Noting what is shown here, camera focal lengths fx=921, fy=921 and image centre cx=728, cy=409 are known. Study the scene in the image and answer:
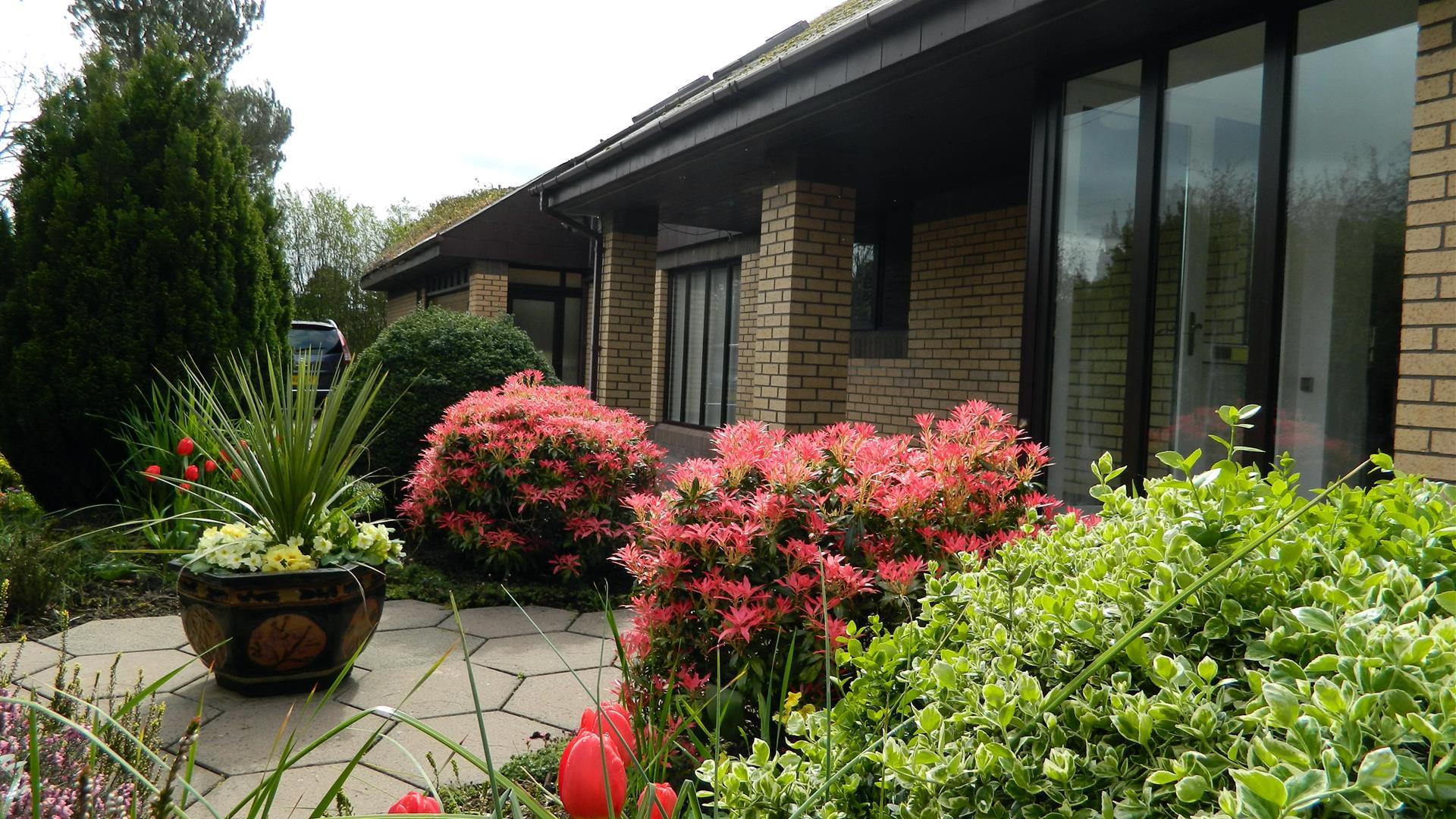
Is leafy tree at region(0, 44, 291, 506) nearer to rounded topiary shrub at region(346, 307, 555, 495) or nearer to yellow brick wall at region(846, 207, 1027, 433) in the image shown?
rounded topiary shrub at region(346, 307, 555, 495)

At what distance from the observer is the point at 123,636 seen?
4.29 metres

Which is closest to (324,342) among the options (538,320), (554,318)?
(538,320)

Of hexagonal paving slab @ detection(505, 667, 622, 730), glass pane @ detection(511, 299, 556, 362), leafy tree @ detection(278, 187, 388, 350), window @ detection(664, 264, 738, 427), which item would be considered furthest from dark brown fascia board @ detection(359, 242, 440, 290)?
hexagonal paving slab @ detection(505, 667, 622, 730)

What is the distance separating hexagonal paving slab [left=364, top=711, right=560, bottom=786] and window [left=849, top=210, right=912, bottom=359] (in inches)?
232

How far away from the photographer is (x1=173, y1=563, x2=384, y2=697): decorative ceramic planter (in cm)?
341

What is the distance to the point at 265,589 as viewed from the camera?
11.2 feet

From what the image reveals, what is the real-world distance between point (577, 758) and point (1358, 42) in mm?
3983

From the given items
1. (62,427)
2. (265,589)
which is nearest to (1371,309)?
(265,589)

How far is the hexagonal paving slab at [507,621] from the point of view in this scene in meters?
4.61

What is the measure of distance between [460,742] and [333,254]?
1360 inches

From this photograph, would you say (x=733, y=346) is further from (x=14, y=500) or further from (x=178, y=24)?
(x=178, y=24)

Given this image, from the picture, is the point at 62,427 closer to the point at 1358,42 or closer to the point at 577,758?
the point at 577,758

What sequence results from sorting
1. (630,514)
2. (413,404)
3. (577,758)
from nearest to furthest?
(577,758) → (630,514) → (413,404)

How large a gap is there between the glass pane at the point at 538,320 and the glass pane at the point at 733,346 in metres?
5.99
